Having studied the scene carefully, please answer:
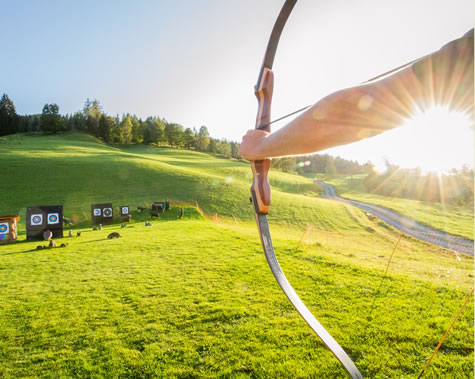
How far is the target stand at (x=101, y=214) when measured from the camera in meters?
13.9

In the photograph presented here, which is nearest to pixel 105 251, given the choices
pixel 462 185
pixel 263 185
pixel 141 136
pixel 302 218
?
pixel 263 185

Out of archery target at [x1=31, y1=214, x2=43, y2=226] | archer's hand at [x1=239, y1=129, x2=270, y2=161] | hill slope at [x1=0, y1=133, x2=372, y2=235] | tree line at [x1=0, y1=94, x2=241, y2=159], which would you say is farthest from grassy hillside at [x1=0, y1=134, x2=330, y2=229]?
tree line at [x1=0, y1=94, x2=241, y2=159]

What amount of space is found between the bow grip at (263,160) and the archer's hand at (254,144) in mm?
346

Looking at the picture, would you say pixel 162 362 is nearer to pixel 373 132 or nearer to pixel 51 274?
pixel 373 132

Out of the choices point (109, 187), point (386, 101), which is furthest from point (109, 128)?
point (386, 101)

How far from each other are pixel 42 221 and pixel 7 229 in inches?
43.7

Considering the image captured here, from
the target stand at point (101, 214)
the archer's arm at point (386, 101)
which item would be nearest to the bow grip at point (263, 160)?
the archer's arm at point (386, 101)

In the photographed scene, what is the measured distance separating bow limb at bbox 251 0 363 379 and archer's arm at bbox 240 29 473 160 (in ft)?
2.47

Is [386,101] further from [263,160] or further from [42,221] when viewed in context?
[42,221]

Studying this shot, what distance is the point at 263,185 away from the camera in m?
1.61

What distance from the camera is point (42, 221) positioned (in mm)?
9492

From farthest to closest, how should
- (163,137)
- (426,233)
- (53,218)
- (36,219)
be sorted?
(163,137), (426,233), (53,218), (36,219)

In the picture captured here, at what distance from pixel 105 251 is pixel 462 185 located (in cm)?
5060

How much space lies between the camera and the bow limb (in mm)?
1336
